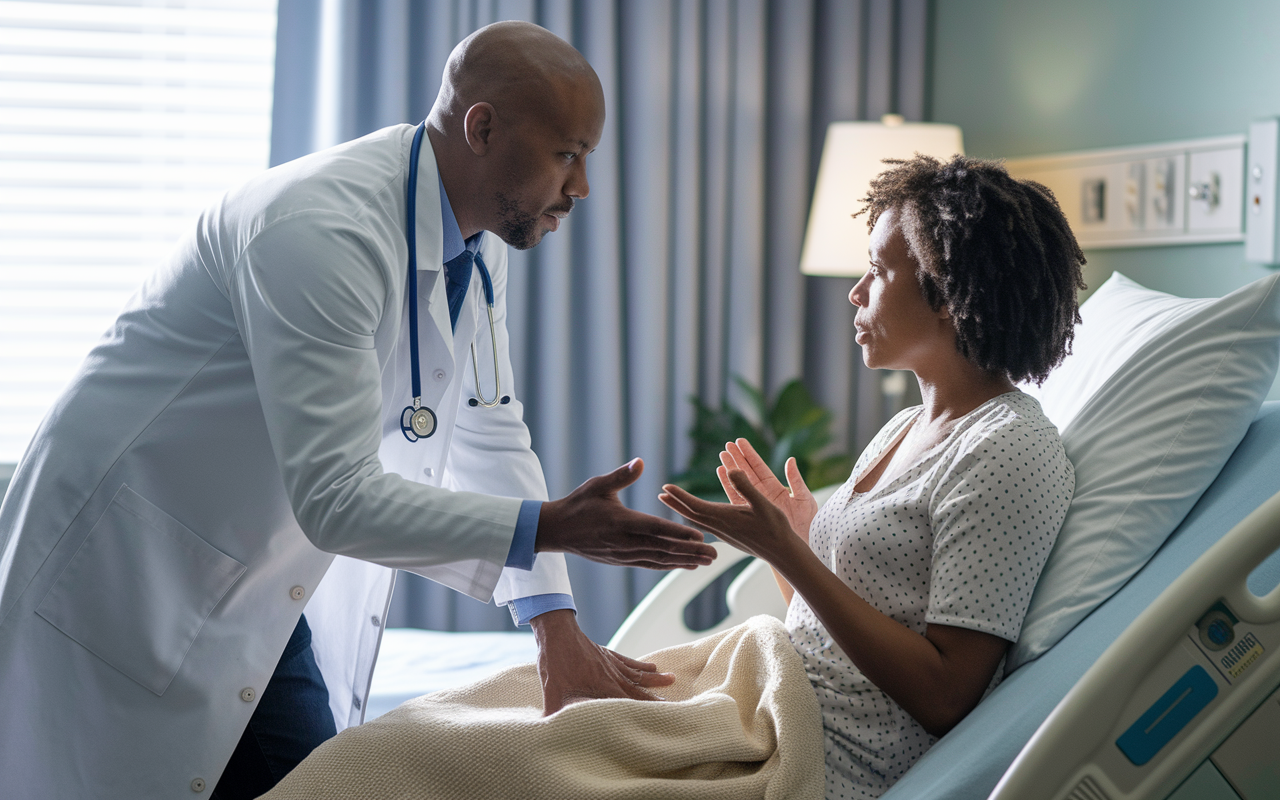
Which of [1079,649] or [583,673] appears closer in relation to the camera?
[1079,649]

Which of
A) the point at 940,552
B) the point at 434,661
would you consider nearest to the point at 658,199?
the point at 434,661

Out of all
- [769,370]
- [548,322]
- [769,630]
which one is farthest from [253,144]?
[769,630]

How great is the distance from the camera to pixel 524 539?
3.76ft

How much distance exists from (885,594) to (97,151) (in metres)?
2.48

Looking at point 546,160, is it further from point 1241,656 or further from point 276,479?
point 1241,656

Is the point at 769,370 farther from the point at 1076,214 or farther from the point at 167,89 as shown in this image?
the point at 167,89

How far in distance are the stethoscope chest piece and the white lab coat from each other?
0.29ft

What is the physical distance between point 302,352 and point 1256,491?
1126 mm

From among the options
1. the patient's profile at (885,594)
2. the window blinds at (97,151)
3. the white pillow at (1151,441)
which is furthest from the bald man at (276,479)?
the window blinds at (97,151)

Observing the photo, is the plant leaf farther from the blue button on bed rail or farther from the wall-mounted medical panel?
the blue button on bed rail

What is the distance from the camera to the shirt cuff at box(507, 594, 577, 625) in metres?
1.45

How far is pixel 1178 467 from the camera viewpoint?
1.17 m

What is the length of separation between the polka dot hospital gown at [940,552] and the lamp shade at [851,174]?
1613 mm

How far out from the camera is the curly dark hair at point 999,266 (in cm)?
122
